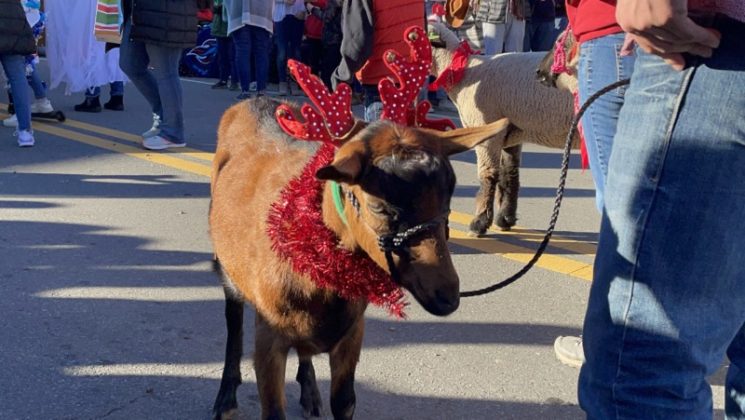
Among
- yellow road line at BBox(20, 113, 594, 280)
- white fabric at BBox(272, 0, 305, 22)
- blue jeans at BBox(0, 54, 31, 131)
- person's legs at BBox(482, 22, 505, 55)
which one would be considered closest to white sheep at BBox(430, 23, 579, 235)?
yellow road line at BBox(20, 113, 594, 280)

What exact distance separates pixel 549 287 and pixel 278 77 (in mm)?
9047

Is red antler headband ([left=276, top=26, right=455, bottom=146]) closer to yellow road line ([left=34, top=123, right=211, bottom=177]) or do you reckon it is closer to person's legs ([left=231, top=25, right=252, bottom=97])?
yellow road line ([left=34, top=123, right=211, bottom=177])

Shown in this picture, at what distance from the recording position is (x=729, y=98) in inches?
64.1

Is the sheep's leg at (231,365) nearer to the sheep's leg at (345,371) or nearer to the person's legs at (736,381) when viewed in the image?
the sheep's leg at (345,371)

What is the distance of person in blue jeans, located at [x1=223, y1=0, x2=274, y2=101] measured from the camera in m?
10.1

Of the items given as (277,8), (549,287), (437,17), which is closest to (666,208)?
(549,287)

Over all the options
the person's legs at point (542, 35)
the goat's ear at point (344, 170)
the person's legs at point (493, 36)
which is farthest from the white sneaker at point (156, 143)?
the goat's ear at point (344, 170)

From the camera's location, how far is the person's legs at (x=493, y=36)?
30.6 feet

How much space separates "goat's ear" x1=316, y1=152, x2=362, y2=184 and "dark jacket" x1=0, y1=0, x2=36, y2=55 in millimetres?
5992

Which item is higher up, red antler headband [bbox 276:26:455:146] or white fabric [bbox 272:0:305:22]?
white fabric [bbox 272:0:305:22]

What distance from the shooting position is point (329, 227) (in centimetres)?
252

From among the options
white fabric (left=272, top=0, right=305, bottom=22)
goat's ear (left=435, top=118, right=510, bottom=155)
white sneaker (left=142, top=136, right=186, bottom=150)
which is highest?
white fabric (left=272, top=0, right=305, bottom=22)

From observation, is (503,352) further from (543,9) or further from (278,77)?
(278,77)

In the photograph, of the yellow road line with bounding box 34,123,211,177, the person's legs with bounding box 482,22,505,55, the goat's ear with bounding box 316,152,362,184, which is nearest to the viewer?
the goat's ear with bounding box 316,152,362,184
